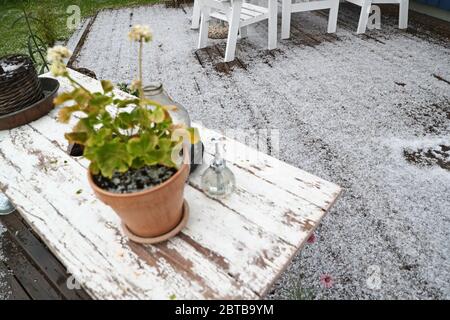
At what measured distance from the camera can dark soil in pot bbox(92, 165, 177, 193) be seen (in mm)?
744

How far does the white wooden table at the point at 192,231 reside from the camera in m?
0.76

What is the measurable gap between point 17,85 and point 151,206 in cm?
94

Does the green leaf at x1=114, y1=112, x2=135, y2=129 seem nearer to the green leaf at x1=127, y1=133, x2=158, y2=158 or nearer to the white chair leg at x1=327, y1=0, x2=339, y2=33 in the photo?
the green leaf at x1=127, y1=133, x2=158, y2=158

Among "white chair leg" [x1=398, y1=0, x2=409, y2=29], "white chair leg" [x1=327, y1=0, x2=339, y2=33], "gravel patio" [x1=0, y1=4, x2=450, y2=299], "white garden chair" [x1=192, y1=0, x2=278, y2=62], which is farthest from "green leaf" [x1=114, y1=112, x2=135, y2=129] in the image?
"white chair leg" [x1=398, y1=0, x2=409, y2=29]

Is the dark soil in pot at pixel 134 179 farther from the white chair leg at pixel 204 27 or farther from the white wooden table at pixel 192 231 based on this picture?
the white chair leg at pixel 204 27

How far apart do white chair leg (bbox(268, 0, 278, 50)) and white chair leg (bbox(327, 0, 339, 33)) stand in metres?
0.62

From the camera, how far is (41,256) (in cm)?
131

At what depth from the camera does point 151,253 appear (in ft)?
2.69

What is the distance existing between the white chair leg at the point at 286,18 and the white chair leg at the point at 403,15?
1.07 meters

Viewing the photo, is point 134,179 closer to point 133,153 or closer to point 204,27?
point 133,153

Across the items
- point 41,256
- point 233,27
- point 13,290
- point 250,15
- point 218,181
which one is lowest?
point 13,290

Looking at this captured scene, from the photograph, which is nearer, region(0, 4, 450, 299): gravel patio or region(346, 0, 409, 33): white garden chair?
region(0, 4, 450, 299): gravel patio

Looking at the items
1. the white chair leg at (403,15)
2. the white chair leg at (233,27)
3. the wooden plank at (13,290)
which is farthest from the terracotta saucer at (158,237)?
the white chair leg at (403,15)

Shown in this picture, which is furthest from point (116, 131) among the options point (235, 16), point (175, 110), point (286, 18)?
point (286, 18)
